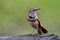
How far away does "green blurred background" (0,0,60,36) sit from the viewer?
696cm

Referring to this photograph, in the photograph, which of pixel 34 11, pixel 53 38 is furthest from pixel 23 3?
pixel 53 38

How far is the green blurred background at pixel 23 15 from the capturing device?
696 centimetres

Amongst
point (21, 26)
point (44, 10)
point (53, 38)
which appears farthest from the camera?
point (44, 10)

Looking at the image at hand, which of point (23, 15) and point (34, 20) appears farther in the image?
point (23, 15)

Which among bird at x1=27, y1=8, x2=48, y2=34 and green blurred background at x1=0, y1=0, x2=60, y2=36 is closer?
bird at x1=27, y1=8, x2=48, y2=34

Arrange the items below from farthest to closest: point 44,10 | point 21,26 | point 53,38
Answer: point 44,10, point 21,26, point 53,38

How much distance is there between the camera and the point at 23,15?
7703mm

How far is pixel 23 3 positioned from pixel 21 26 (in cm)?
132

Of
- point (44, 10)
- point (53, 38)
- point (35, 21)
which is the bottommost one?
point (53, 38)

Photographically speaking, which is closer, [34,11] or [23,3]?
[34,11]

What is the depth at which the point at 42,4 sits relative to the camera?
831 centimetres

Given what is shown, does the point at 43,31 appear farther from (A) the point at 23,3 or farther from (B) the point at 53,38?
(A) the point at 23,3

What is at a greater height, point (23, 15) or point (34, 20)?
point (23, 15)

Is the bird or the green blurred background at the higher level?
the green blurred background
